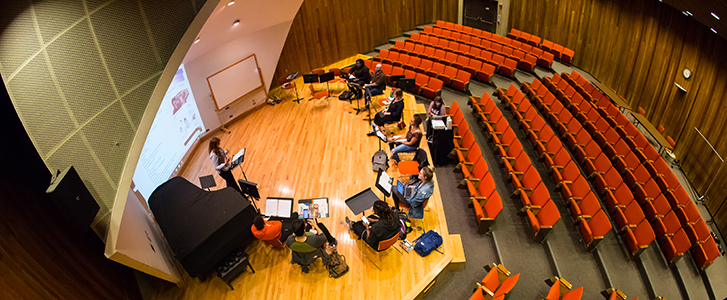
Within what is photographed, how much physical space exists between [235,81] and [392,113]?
123 inches

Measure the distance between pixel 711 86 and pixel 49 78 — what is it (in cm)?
787

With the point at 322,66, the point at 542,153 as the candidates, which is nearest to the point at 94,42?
the point at 542,153

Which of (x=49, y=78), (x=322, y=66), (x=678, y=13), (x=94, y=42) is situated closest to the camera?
(x=49, y=78)

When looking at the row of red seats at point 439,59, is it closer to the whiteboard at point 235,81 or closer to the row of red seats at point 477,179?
the row of red seats at point 477,179

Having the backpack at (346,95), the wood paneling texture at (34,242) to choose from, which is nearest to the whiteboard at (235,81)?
the backpack at (346,95)

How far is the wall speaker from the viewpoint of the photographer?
7.84ft

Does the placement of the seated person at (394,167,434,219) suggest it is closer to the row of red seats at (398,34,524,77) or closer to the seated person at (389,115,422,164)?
the seated person at (389,115,422,164)

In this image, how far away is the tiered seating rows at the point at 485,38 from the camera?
8.79 meters

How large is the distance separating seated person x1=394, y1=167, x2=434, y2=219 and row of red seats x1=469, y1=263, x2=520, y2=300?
3.31 ft

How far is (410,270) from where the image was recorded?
410cm

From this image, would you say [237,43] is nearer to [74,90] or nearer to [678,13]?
[74,90]

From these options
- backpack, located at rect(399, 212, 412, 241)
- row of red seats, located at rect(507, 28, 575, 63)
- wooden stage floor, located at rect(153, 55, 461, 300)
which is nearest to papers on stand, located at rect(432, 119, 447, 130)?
wooden stage floor, located at rect(153, 55, 461, 300)

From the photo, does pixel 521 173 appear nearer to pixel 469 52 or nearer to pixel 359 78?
pixel 359 78

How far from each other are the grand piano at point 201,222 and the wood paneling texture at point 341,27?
464 centimetres
